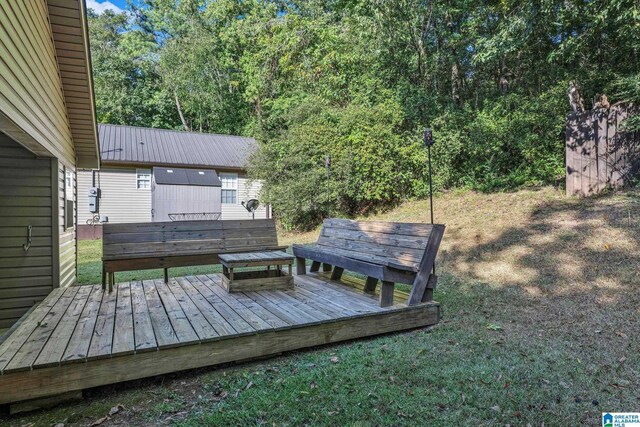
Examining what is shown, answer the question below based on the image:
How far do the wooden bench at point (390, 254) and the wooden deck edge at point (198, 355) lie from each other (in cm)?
22

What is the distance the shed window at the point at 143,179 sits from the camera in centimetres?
1457

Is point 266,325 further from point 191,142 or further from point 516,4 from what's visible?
point 191,142

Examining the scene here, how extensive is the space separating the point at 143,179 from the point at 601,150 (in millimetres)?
14706

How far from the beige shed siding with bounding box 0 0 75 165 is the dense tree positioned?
6857mm

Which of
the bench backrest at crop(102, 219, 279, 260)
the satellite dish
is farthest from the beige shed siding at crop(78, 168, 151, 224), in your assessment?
the bench backrest at crop(102, 219, 279, 260)

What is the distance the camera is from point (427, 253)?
11.7 feet

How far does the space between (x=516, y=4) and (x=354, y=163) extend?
5.47m

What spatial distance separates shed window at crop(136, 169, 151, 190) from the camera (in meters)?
14.6

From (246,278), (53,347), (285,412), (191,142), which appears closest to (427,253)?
(285,412)

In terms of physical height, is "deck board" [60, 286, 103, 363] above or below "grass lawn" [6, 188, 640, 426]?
above

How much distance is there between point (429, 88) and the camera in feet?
37.3

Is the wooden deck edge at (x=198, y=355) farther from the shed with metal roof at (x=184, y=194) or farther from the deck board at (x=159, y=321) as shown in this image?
the shed with metal roof at (x=184, y=194)

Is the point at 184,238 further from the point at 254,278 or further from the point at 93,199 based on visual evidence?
the point at 93,199
